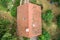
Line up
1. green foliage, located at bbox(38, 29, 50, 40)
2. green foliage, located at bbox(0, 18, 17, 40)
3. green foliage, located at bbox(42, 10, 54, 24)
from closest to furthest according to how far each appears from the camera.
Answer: green foliage, located at bbox(0, 18, 17, 40) → green foliage, located at bbox(38, 29, 50, 40) → green foliage, located at bbox(42, 10, 54, 24)

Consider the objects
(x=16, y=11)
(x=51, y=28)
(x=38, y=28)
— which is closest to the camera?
(x=38, y=28)

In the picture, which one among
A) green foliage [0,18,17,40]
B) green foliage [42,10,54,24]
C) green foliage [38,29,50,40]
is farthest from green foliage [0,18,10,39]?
green foliage [42,10,54,24]

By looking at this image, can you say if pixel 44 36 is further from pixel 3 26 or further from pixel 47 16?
pixel 3 26

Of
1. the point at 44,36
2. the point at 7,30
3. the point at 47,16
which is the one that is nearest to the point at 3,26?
the point at 7,30

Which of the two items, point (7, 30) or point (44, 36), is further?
point (44, 36)

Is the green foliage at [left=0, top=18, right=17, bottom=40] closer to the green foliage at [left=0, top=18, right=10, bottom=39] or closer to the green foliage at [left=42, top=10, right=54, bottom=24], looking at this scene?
the green foliage at [left=0, top=18, right=10, bottom=39]

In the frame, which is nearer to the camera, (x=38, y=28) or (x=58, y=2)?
(x=38, y=28)

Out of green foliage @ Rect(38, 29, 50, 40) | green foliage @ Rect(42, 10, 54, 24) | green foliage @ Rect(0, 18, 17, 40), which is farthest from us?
green foliage @ Rect(42, 10, 54, 24)

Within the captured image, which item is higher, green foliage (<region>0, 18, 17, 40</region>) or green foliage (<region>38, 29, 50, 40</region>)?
green foliage (<region>0, 18, 17, 40</region>)

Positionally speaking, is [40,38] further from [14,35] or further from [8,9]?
[8,9]

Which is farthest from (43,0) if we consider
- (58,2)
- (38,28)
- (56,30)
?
(38,28)

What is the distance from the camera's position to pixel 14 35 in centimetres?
297

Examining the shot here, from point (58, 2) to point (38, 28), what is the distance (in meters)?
1.07

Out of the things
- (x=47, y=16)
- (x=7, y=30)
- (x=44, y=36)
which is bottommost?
(x=44, y=36)
